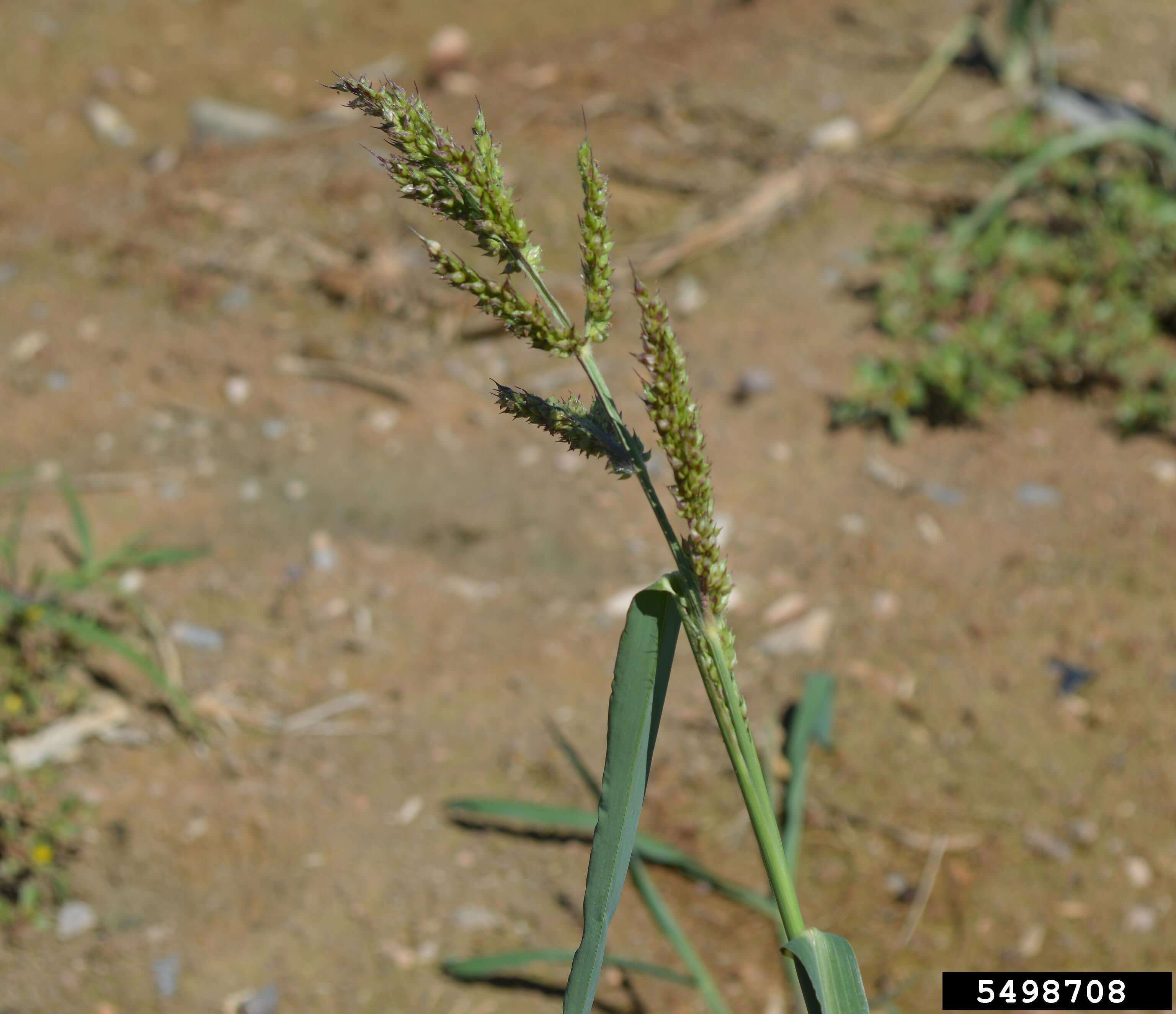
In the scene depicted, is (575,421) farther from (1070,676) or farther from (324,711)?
(1070,676)

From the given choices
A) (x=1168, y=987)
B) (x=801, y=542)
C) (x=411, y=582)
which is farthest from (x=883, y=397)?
(x=1168, y=987)

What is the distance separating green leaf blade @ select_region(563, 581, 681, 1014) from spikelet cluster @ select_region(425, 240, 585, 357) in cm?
22

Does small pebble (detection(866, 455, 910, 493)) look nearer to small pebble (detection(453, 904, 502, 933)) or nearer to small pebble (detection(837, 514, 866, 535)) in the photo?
small pebble (detection(837, 514, 866, 535))

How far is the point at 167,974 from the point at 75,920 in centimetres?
19

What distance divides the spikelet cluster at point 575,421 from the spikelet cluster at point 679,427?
0.15 feet

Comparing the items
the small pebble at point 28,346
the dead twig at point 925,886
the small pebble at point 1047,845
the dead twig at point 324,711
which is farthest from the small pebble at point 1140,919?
the small pebble at point 28,346

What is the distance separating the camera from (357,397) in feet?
9.86

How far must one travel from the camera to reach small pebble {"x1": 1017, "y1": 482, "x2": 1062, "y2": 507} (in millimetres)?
2613

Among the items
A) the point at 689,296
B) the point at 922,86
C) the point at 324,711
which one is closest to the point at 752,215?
the point at 689,296

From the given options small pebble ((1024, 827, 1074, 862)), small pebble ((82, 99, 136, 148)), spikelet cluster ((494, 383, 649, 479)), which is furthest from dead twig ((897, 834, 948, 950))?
small pebble ((82, 99, 136, 148))

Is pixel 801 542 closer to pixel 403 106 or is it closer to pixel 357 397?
pixel 357 397

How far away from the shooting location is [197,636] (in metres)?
2.28

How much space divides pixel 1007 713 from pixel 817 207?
196 centimetres

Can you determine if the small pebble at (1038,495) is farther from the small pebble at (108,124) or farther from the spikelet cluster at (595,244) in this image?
the small pebble at (108,124)
